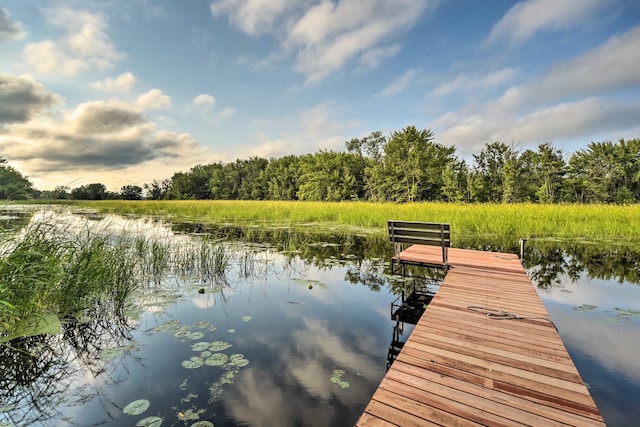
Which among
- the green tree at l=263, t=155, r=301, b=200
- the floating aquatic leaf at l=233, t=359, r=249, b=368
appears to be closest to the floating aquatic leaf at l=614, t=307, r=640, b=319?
the floating aquatic leaf at l=233, t=359, r=249, b=368

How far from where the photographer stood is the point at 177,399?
7.75 feet

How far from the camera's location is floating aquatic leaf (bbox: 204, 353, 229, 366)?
2.89 m

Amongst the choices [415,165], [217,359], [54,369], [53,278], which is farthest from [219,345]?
[415,165]

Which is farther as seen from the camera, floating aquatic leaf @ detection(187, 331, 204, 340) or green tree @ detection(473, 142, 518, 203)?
green tree @ detection(473, 142, 518, 203)

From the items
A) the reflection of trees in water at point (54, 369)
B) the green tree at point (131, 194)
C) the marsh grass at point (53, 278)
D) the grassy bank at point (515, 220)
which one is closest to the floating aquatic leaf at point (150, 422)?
the reflection of trees in water at point (54, 369)

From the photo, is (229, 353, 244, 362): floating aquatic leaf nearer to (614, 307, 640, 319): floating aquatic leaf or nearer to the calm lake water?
the calm lake water

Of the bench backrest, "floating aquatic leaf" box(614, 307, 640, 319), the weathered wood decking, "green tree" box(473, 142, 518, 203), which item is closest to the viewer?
the weathered wood decking

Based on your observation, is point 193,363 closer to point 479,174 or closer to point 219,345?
point 219,345

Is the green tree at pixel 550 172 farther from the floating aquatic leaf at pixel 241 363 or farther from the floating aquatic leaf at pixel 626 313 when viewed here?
the floating aquatic leaf at pixel 241 363

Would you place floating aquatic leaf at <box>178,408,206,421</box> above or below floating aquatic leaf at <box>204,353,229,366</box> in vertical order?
above

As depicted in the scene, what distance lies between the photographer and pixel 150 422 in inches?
82.3

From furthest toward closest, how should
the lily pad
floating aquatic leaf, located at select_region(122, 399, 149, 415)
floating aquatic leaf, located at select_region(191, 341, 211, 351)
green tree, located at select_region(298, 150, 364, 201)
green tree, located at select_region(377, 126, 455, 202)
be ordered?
1. green tree, located at select_region(298, 150, 364, 201)
2. green tree, located at select_region(377, 126, 455, 202)
3. the lily pad
4. floating aquatic leaf, located at select_region(191, 341, 211, 351)
5. floating aquatic leaf, located at select_region(122, 399, 149, 415)

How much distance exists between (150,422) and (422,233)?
4.71 meters

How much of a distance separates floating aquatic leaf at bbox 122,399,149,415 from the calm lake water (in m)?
0.04
